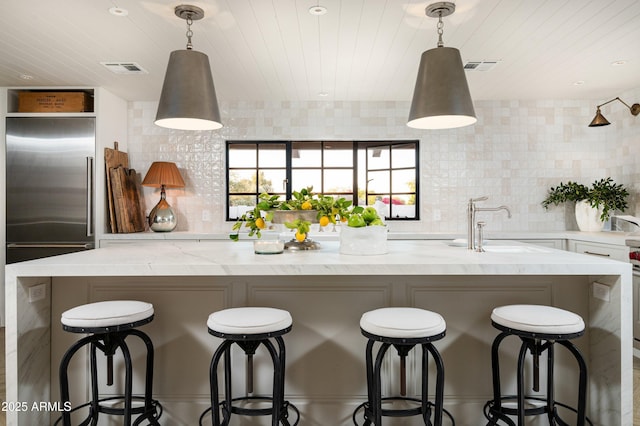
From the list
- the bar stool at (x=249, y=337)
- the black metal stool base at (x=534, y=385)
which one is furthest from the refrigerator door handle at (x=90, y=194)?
the black metal stool base at (x=534, y=385)

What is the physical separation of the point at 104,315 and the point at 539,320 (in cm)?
183

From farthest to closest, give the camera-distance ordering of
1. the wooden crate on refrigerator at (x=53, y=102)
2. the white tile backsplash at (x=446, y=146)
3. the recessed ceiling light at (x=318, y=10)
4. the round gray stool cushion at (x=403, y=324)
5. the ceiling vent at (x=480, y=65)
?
the white tile backsplash at (x=446, y=146)
the wooden crate on refrigerator at (x=53, y=102)
the ceiling vent at (x=480, y=65)
the recessed ceiling light at (x=318, y=10)
the round gray stool cushion at (x=403, y=324)

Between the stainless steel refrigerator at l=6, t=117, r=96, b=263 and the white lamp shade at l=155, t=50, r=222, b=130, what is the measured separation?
94.2 inches

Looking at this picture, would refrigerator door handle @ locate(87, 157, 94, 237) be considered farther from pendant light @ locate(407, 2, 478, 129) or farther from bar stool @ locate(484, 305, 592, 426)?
bar stool @ locate(484, 305, 592, 426)

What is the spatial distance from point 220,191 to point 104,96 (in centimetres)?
153

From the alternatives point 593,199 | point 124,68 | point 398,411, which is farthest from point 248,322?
point 593,199

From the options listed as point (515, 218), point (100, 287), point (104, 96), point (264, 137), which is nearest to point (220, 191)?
point (264, 137)

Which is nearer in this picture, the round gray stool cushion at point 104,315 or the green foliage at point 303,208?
the round gray stool cushion at point 104,315

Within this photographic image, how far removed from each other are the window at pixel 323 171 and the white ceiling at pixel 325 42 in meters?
0.78

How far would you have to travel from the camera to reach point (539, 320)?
5.69 ft

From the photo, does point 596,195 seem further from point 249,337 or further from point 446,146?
point 249,337

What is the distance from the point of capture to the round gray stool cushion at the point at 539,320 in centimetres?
170

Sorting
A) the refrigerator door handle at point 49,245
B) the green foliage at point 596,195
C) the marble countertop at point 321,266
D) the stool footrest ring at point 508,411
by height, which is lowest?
the stool footrest ring at point 508,411

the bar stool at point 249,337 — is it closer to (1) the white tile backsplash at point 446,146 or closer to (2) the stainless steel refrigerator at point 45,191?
(2) the stainless steel refrigerator at point 45,191
